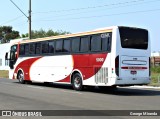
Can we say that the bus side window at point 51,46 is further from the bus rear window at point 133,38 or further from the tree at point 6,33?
the tree at point 6,33

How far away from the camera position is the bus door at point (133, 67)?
2003cm

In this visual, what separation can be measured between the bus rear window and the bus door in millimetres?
632

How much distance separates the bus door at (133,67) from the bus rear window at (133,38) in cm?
63

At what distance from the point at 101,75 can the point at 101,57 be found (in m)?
0.93

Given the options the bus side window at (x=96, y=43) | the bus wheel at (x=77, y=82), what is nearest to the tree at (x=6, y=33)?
the bus wheel at (x=77, y=82)

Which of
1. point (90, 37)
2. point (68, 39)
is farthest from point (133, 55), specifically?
point (68, 39)

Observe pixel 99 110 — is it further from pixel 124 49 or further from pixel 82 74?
pixel 82 74

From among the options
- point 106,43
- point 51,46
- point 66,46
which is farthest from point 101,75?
point 51,46

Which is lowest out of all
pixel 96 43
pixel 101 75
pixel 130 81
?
pixel 130 81

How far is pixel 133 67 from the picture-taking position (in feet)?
67.0

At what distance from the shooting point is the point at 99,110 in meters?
13.2

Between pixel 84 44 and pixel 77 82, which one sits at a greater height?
pixel 84 44

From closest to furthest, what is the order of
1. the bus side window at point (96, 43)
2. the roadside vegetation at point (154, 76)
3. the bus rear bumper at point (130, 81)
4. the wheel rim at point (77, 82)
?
the bus rear bumper at point (130, 81)
the bus side window at point (96, 43)
the wheel rim at point (77, 82)
the roadside vegetation at point (154, 76)

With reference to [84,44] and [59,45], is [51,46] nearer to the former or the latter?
[59,45]
